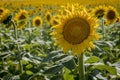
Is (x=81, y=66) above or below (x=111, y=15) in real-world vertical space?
below

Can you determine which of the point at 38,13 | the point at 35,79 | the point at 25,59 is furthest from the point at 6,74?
the point at 38,13

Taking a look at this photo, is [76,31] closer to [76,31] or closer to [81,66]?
[76,31]

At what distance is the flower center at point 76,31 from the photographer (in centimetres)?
283

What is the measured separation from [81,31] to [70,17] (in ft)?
0.46

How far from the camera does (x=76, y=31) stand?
2818 millimetres

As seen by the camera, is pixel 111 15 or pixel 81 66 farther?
pixel 111 15

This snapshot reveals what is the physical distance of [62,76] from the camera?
319 cm

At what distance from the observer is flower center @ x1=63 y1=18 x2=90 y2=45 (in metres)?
2.83

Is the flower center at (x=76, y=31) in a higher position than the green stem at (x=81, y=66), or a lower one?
higher

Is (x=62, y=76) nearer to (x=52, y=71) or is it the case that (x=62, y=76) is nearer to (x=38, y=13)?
(x=52, y=71)

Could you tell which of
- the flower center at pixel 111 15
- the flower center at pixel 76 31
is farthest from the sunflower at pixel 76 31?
the flower center at pixel 111 15

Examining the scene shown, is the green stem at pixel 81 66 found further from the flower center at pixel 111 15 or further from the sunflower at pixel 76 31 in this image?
the flower center at pixel 111 15

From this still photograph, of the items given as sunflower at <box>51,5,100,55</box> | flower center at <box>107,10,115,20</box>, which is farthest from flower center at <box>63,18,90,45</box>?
flower center at <box>107,10,115,20</box>

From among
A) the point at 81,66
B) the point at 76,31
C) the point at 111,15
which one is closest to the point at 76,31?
the point at 76,31
